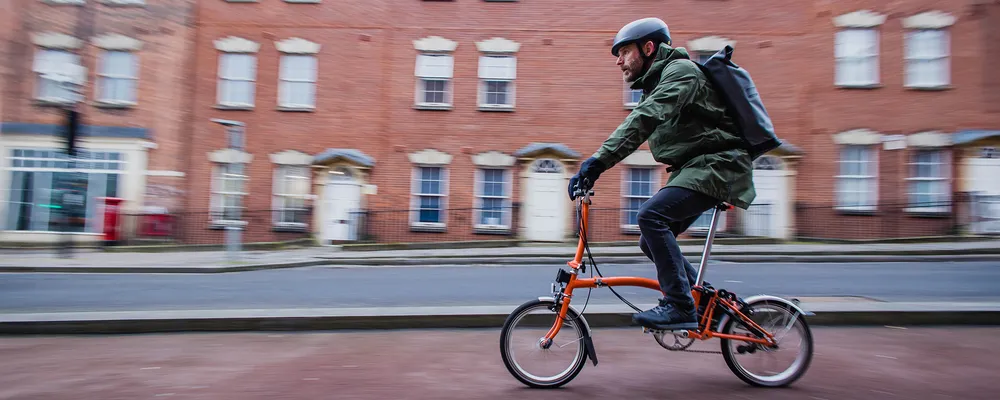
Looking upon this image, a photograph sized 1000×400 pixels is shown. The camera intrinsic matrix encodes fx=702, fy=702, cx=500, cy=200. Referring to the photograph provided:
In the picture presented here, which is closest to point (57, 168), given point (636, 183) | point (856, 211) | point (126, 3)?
point (126, 3)

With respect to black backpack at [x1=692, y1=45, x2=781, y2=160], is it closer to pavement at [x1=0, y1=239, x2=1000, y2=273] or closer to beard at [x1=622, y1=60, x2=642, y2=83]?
beard at [x1=622, y1=60, x2=642, y2=83]

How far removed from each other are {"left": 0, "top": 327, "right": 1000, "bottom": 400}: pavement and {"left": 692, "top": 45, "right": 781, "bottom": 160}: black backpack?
122 centimetres

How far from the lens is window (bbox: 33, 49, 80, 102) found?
835 inches

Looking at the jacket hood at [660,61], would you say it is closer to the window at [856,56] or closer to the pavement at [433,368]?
the pavement at [433,368]

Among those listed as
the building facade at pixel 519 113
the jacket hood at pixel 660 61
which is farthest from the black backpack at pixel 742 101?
the building facade at pixel 519 113

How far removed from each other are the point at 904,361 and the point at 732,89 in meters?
2.21

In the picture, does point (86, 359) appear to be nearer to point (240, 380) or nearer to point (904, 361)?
point (240, 380)

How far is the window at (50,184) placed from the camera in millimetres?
21000

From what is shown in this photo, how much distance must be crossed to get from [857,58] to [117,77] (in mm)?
21739

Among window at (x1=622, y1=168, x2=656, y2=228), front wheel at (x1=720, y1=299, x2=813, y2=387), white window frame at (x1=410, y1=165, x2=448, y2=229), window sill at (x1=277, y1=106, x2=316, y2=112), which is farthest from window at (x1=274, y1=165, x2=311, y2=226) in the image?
front wheel at (x1=720, y1=299, x2=813, y2=387)

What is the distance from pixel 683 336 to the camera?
12.7 ft

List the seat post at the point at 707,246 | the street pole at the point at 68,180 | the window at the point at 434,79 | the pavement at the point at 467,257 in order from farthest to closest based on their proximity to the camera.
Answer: the window at the point at 434,79 < the street pole at the point at 68,180 < the pavement at the point at 467,257 < the seat post at the point at 707,246

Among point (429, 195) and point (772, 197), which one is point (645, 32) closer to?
point (429, 195)

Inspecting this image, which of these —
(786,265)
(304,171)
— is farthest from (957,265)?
(304,171)
